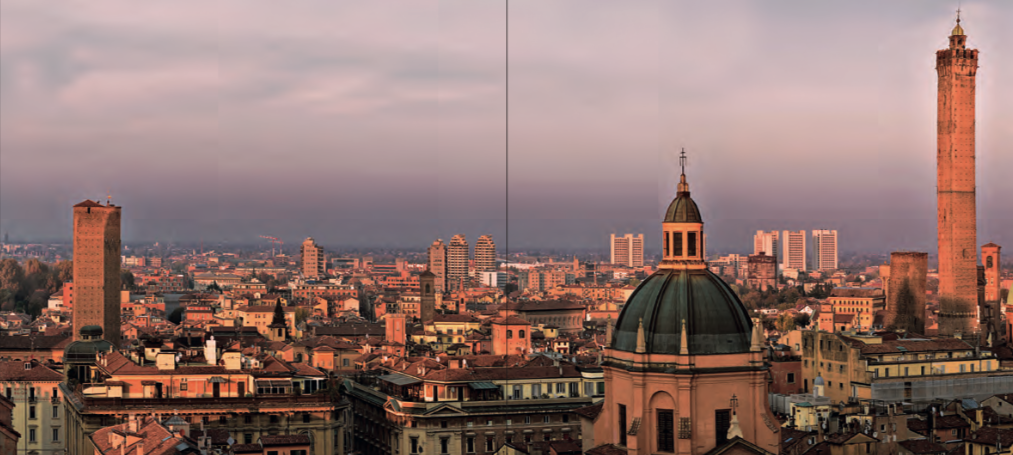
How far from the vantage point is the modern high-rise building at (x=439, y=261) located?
605 ft

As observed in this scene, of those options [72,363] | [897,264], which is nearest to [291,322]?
[897,264]

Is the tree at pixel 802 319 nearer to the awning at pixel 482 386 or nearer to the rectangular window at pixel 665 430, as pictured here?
the awning at pixel 482 386

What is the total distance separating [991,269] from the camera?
327 feet

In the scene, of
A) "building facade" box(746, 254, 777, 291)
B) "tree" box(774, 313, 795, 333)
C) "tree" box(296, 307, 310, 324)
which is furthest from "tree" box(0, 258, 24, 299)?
"building facade" box(746, 254, 777, 291)

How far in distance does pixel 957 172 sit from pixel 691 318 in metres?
50.9

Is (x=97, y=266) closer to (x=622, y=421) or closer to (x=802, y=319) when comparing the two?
(x=802, y=319)

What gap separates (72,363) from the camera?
47.2 m

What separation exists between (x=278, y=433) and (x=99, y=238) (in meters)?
42.4

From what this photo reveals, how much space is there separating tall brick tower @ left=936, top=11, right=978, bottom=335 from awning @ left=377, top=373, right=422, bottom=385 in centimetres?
3454

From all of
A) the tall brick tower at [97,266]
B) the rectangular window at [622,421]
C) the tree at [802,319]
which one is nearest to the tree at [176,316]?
the tall brick tower at [97,266]

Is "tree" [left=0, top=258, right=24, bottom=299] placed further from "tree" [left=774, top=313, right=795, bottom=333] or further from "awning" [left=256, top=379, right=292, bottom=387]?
"awning" [left=256, top=379, right=292, bottom=387]

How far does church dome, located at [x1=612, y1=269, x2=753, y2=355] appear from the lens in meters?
24.4

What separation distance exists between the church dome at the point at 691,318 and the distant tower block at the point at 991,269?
254 ft

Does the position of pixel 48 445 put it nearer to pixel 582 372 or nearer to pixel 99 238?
pixel 582 372
